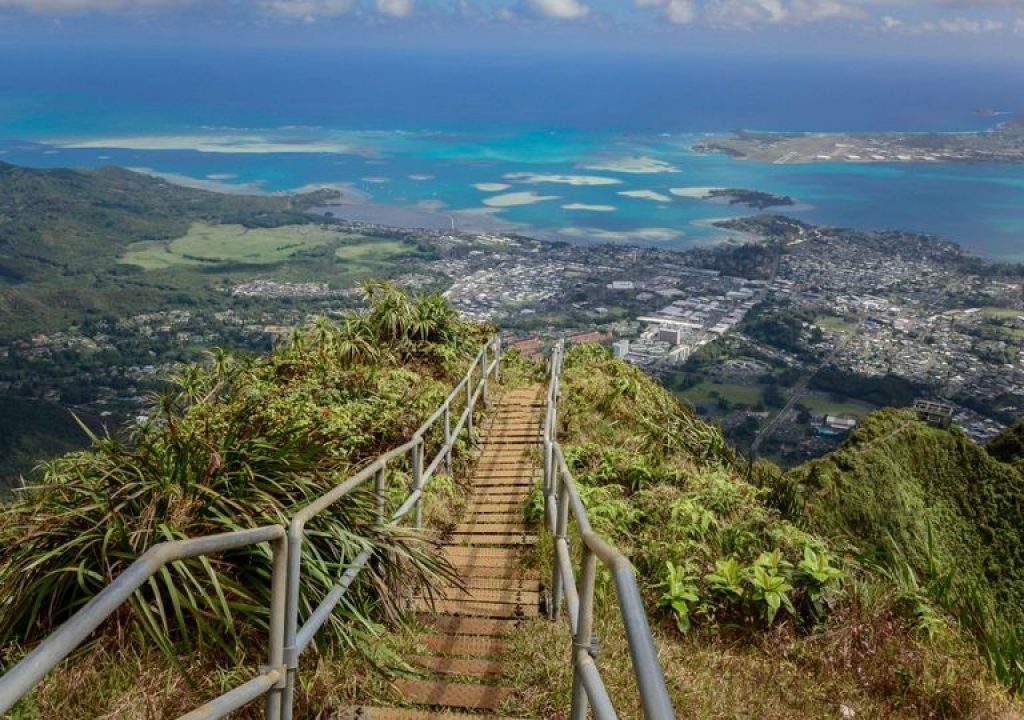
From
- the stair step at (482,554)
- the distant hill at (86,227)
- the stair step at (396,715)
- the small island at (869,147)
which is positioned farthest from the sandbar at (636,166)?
the stair step at (396,715)

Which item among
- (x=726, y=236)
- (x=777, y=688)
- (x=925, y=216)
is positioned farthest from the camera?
(x=925, y=216)

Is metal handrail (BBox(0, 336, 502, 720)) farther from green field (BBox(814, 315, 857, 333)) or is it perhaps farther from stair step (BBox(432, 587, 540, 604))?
green field (BBox(814, 315, 857, 333))

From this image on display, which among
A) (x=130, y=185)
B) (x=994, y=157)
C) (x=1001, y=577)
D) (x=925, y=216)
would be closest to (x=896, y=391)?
(x=1001, y=577)

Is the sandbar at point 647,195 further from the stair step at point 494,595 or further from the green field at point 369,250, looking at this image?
the stair step at point 494,595

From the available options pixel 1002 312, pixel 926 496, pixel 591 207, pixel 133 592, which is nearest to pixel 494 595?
pixel 133 592

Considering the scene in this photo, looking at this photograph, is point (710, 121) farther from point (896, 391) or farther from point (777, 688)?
point (777, 688)

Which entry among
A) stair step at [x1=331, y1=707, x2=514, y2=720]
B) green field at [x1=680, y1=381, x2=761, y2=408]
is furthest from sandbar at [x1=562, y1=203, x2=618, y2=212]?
stair step at [x1=331, y1=707, x2=514, y2=720]
